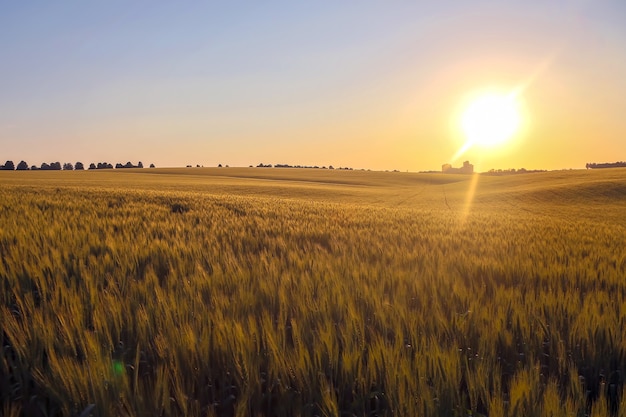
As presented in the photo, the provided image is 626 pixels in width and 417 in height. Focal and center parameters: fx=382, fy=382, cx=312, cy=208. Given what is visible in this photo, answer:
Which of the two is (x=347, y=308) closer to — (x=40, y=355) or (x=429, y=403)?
(x=429, y=403)

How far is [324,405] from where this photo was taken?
1453 mm

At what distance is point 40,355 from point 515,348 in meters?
2.34

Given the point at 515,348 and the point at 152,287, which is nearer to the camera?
the point at 515,348

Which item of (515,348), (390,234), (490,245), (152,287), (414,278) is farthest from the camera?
(390,234)

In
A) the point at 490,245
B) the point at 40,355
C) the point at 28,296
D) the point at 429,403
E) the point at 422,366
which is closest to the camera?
the point at 429,403

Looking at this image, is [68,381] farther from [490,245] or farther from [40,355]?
[490,245]

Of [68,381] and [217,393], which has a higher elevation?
[68,381]

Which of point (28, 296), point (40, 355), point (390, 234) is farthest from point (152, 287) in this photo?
point (390, 234)

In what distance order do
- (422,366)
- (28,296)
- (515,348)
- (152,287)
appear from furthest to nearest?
(152,287) < (28,296) < (515,348) < (422,366)

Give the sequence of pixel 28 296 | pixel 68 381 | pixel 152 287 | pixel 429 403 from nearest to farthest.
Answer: pixel 429 403 < pixel 68 381 < pixel 28 296 < pixel 152 287

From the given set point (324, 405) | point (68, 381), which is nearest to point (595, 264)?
point (324, 405)

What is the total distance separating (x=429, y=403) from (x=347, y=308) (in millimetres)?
1000

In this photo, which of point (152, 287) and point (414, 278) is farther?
point (414, 278)

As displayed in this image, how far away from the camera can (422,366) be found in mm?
1585
